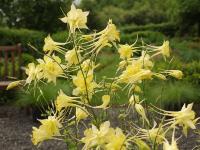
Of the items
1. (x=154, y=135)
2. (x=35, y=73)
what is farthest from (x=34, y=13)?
(x=154, y=135)

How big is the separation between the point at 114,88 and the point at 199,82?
670 cm

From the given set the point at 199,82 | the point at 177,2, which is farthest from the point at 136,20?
the point at 199,82

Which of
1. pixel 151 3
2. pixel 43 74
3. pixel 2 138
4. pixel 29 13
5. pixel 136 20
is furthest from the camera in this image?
pixel 151 3

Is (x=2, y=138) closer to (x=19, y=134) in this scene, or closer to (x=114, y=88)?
(x=19, y=134)

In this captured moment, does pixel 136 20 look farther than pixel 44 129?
Yes

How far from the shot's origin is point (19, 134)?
287 inches

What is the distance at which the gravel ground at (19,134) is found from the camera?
6.55m

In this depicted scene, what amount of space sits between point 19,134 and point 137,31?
14.2m

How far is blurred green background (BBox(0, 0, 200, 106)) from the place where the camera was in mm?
8438

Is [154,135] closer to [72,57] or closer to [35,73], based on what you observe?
[72,57]

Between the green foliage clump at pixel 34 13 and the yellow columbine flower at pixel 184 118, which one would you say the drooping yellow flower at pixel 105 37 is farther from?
the green foliage clump at pixel 34 13

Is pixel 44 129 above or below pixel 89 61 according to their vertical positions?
below

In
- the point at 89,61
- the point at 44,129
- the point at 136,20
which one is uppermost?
the point at 89,61

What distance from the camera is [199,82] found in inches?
357
